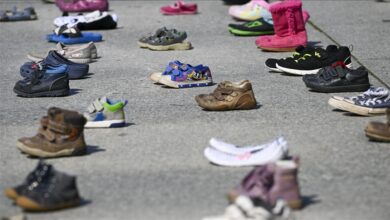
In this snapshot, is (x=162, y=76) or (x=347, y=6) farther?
(x=347, y=6)

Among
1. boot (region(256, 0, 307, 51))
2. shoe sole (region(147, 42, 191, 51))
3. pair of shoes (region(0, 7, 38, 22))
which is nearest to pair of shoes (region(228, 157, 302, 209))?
boot (region(256, 0, 307, 51))

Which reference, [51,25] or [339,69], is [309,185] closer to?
[339,69]

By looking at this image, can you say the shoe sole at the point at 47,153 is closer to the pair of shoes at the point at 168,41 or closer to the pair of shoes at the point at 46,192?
the pair of shoes at the point at 46,192

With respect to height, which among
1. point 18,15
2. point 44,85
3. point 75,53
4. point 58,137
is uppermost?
point 58,137

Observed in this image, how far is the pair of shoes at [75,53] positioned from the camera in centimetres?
899

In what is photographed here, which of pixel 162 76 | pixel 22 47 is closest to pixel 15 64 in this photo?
pixel 22 47

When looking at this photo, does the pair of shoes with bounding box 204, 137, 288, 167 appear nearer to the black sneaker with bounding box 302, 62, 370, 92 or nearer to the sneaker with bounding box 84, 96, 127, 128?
the sneaker with bounding box 84, 96, 127, 128

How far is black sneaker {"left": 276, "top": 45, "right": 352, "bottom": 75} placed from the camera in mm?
8172

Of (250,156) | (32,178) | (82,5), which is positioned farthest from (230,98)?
(82,5)

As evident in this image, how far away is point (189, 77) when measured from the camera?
8.07m

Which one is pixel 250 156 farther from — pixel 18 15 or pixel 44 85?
pixel 18 15

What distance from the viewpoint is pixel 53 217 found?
16.7ft

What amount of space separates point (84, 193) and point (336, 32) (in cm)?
558

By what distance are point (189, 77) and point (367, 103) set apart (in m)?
1.68
